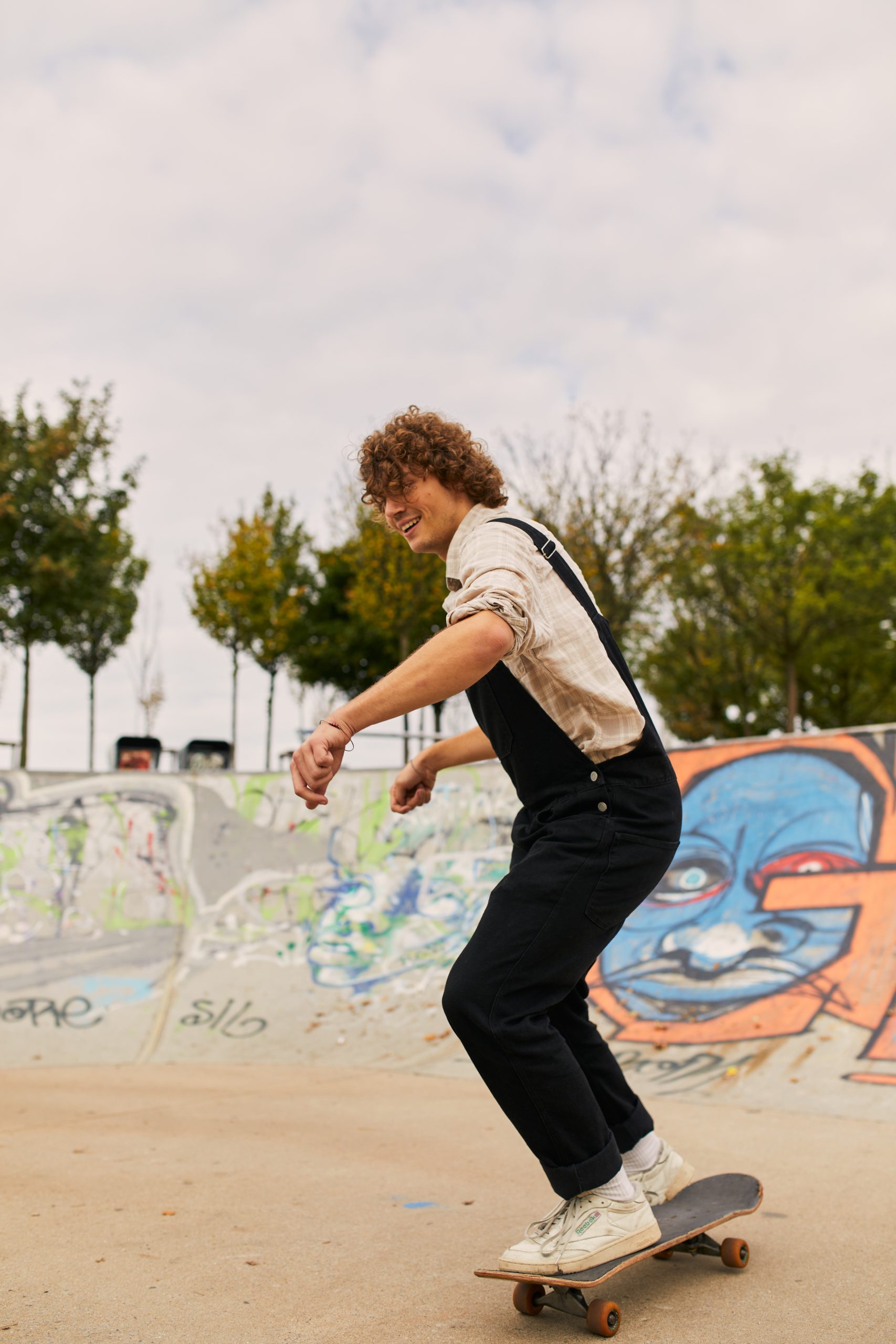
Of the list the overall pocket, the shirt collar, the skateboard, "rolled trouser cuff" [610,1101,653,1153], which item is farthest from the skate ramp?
the shirt collar

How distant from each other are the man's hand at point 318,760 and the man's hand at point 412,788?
0.79 metres

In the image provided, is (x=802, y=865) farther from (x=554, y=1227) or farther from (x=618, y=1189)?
(x=554, y=1227)

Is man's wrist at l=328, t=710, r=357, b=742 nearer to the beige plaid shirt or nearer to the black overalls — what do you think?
the beige plaid shirt

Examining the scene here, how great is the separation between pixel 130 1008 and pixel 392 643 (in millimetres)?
23188

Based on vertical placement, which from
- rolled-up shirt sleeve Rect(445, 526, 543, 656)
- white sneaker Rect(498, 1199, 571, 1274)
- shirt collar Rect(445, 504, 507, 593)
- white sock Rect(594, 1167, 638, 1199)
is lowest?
white sneaker Rect(498, 1199, 571, 1274)

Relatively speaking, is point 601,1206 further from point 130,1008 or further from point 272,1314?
point 130,1008

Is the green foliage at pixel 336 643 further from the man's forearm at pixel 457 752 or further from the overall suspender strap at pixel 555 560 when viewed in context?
the overall suspender strap at pixel 555 560

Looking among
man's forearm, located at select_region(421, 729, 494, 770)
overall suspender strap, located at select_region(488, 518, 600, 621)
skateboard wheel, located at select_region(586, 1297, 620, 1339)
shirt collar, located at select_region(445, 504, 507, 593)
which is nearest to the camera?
skateboard wheel, located at select_region(586, 1297, 620, 1339)

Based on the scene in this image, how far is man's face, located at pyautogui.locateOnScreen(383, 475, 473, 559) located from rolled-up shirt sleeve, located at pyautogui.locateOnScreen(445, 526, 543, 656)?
25 cm

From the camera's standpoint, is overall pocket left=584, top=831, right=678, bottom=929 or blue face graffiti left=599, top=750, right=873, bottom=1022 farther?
blue face graffiti left=599, top=750, right=873, bottom=1022

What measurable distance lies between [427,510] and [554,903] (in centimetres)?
104

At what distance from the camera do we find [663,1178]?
2764 millimetres

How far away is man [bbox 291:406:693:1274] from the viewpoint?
2.21 m

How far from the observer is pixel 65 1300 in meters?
2.32
